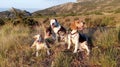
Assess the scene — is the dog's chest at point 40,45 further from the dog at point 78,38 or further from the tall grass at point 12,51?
the dog at point 78,38

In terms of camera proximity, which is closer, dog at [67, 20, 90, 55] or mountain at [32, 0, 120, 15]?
dog at [67, 20, 90, 55]

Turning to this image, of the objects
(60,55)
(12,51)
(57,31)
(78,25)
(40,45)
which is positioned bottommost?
(57,31)

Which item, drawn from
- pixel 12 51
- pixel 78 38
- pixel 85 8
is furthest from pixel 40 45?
pixel 85 8

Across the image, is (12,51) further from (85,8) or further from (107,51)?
(85,8)

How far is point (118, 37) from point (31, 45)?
2520 millimetres

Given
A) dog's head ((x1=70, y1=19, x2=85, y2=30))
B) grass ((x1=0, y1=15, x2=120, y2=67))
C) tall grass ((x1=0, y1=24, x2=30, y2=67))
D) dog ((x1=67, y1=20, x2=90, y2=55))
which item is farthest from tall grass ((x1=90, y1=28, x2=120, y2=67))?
tall grass ((x1=0, y1=24, x2=30, y2=67))

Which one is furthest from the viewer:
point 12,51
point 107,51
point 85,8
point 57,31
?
point 85,8

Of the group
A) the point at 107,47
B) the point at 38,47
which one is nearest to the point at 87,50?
the point at 107,47

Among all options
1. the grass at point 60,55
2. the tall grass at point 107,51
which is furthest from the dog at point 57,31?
the tall grass at point 107,51

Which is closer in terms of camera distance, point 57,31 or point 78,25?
point 78,25

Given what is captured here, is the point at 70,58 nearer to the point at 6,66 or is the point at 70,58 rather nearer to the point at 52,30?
the point at 6,66

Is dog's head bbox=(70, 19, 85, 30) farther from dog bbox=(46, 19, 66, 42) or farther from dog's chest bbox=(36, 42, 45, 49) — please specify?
dog bbox=(46, 19, 66, 42)

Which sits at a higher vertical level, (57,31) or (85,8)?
(57,31)

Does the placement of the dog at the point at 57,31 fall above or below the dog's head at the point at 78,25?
below
